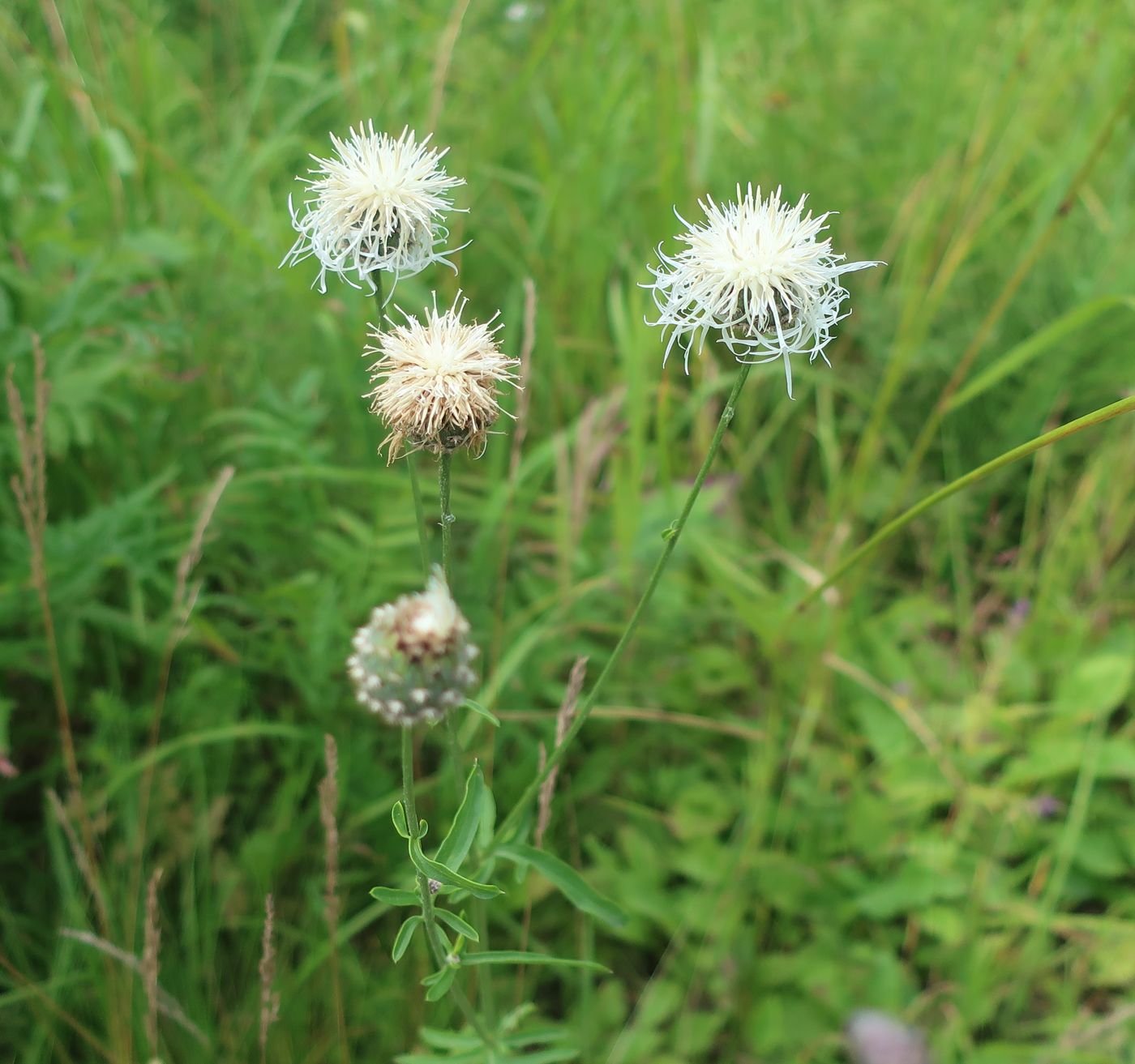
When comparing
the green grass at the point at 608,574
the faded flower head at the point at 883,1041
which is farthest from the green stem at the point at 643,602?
the faded flower head at the point at 883,1041

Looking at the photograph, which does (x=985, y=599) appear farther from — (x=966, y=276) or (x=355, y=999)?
(x=355, y=999)

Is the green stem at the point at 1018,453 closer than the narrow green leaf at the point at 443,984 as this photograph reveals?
Yes

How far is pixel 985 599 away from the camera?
2766 millimetres

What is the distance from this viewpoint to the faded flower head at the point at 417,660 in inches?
42.3

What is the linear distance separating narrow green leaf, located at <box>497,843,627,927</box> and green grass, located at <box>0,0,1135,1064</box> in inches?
19.1

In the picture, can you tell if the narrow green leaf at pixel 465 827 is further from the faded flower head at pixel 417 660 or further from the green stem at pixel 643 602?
the faded flower head at pixel 417 660

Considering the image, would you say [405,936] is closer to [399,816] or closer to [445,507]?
[399,816]

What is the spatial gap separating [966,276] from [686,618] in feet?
5.06

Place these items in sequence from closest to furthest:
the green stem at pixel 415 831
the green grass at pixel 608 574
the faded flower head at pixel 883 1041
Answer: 1. the green stem at pixel 415 831
2. the faded flower head at pixel 883 1041
3. the green grass at pixel 608 574

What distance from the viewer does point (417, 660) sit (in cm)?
108

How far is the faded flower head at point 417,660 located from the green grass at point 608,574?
81cm

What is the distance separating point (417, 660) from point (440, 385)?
1.39ft

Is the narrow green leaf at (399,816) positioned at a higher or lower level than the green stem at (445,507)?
lower

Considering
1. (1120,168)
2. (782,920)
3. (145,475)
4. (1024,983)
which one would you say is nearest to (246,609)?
(145,475)
